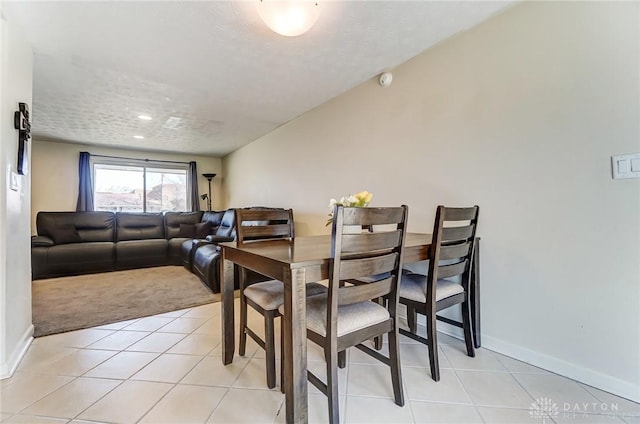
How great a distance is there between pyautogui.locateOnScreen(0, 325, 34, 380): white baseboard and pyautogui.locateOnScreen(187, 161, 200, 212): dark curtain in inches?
179

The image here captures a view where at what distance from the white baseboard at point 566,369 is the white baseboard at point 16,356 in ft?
9.51

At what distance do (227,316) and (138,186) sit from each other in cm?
556

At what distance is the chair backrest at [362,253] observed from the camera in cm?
111

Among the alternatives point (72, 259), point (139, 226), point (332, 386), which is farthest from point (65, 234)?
point (332, 386)

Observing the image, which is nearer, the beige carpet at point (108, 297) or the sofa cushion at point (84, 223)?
the beige carpet at point (108, 297)

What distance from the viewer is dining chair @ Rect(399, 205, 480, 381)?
5.03 ft

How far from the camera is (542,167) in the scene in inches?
66.0

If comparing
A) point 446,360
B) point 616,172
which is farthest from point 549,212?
point 446,360

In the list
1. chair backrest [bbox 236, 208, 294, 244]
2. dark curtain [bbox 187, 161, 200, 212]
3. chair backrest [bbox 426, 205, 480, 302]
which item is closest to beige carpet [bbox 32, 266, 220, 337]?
chair backrest [bbox 236, 208, 294, 244]

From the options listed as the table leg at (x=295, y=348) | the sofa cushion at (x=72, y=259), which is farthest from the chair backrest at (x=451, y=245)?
the sofa cushion at (x=72, y=259)

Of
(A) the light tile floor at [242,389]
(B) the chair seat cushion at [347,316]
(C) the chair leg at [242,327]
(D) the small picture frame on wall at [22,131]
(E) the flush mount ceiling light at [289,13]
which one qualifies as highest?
(E) the flush mount ceiling light at [289,13]

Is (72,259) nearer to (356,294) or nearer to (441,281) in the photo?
(356,294)

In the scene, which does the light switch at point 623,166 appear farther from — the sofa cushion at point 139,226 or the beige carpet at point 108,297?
the sofa cushion at point 139,226

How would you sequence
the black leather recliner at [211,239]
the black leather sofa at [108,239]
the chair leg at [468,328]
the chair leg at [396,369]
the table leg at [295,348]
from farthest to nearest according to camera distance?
the black leather recliner at [211,239]
the black leather sofa at [108,239]
the chair leg at [468,328]
the chair leg at [396,369]
the table leg at [295,348]
